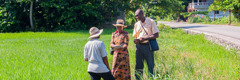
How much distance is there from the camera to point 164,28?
19.8 metres

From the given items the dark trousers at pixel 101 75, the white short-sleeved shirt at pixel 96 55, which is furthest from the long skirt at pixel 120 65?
the white short-sleeved shirt at pixel 96 55

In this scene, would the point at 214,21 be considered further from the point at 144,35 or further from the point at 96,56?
the point at 96,56

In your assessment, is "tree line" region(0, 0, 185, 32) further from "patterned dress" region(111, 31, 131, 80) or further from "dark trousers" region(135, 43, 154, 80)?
"dark trousers" region(135, 43, 154, 80)

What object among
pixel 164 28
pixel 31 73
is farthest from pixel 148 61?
pixel 164 28

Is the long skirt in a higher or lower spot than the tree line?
lower

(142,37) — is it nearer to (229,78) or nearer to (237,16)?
(229,78)

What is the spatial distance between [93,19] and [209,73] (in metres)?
21.4

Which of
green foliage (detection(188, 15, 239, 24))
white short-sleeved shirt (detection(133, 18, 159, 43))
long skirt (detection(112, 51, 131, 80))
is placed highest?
white short-sleeved shirt (detection(133, 18, 159, 43))

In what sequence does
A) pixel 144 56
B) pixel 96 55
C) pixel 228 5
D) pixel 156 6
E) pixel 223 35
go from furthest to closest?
pixel 228 5
pixel 156 6
pixel 223 35
pixel 144 56
pixel 96 55

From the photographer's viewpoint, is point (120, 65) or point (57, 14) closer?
point (120, 65)

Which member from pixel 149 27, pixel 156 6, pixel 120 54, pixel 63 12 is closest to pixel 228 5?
pixel 156 6

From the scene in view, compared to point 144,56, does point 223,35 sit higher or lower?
lower

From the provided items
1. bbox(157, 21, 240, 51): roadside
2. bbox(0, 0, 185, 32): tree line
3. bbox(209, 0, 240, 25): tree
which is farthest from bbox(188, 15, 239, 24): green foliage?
bbox(157, 21, 240, 51): roadside

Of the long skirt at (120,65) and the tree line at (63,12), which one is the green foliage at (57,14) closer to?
the tree line at (63,12)
